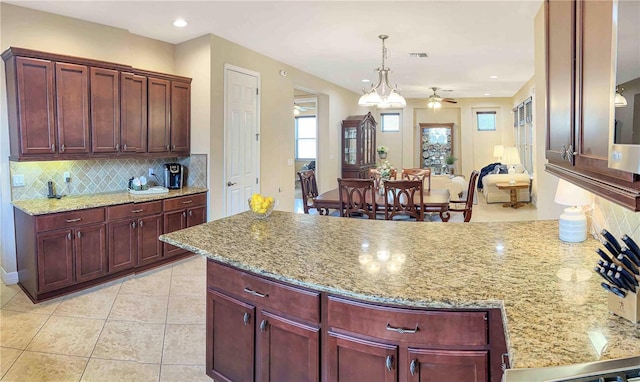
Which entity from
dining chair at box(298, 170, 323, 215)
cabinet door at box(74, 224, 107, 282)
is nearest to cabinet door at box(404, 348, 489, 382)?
dining chair at box(298, 170, 323, 215)

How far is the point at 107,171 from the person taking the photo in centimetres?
445

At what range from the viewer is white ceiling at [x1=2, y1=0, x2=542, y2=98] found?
3.74 m

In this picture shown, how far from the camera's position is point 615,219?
1.73 meters

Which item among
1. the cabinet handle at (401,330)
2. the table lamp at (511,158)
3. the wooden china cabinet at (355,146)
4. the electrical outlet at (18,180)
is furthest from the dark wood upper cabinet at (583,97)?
the table lamp at (511,158)

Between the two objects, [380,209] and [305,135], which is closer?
[380,209]

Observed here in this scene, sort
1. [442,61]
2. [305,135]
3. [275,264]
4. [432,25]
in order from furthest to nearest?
[305,135], [442,61], [432,25], [275,264]

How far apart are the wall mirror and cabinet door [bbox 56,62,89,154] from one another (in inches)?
168

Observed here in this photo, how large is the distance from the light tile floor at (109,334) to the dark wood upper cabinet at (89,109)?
A: 4.59ft

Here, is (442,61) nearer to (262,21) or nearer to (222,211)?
(262,21)

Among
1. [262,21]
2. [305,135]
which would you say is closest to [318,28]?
→ [262,21]

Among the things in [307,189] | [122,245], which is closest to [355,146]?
[307,189]

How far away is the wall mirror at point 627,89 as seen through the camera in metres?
0.86

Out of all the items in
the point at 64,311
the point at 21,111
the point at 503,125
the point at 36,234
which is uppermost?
the point at 503,125

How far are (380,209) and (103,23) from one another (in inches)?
144
